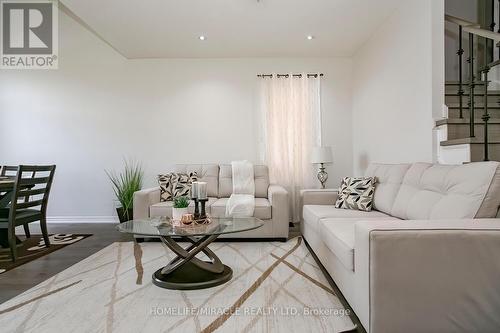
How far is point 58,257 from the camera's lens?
10.5 feet

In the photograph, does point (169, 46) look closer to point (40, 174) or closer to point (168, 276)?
point (40, 174)

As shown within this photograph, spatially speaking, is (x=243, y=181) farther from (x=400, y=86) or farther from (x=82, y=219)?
(x=82, y=219)

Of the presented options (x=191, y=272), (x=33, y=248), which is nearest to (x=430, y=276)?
(x=191, y=272)

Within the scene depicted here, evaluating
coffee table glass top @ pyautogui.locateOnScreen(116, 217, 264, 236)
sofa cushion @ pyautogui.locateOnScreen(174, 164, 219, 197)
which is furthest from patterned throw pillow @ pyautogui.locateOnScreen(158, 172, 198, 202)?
coffee table glass top @ pyautogui.locateOnScreen(116, 217, 264, 236)

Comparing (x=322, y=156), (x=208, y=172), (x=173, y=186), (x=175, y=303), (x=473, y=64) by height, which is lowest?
(x=175, y=303)

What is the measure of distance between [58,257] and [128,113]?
8.23 feet

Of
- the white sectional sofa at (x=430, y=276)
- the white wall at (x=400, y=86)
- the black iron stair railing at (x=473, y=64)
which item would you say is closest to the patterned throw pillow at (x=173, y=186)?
the white wall at (x=400, y=86)

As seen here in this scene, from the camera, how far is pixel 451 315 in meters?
1.47

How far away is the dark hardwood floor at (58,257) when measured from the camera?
2.47m

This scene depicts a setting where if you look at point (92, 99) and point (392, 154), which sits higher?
point (92, 99)

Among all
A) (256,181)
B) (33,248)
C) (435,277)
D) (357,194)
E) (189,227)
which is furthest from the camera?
(256,181)

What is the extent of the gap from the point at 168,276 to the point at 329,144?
10.8 feet

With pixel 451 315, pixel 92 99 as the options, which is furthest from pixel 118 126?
pixel 451 315

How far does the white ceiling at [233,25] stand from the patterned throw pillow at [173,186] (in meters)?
1.83
